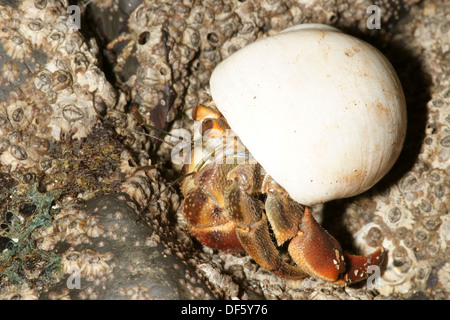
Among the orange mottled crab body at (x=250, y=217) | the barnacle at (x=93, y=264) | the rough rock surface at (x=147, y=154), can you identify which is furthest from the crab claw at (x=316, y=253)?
the barnacle at (x=93, y=264)

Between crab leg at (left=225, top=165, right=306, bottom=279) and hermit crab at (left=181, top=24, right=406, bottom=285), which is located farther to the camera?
crab leg at (left=225, top=165, right=306, bottom=279)

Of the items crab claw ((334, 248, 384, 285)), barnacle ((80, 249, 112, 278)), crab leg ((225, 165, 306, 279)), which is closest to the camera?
barnacle ((80, 249, 112, 278))

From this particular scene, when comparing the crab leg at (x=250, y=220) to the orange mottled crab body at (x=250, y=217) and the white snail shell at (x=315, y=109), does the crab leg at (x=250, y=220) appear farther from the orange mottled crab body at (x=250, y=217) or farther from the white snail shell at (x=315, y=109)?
the white snail shell at (x=315, y=109)

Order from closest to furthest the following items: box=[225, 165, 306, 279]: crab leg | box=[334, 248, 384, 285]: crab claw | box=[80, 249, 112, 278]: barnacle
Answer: box=[80, 249, 112, 278]: barnacle < box=[225, 165, 306, 279]: crab leg < box=[334, 248, 384, 285]: crab claw

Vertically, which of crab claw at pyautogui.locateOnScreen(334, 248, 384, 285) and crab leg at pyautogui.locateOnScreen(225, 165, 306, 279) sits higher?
crab leg at pyautogui.locateOnScreen(225, 165, 306, 279)

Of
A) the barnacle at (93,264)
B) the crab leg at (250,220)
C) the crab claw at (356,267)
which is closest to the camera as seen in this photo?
the barnacle at (93,264)

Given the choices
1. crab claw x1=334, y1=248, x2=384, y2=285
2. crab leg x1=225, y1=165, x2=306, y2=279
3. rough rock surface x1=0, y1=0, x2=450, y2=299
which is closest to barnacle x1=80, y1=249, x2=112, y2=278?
rough rock surface x1=0, y1=0, x2=450, y2=299

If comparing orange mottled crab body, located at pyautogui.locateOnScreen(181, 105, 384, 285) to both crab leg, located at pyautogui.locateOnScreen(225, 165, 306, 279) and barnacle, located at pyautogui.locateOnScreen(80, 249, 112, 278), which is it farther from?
barnacle, located at pyautogui.locateOnScreen(80, 249, 112, 278)

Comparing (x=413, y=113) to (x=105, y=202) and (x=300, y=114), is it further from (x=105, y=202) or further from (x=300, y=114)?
(x=105, y=202)

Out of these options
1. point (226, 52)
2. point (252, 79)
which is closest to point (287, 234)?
point (252, 79)
